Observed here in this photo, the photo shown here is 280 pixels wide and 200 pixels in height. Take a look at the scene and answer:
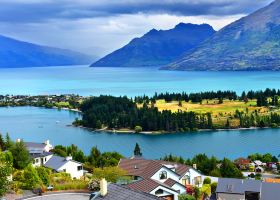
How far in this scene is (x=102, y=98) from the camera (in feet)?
398

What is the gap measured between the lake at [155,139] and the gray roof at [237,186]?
122 feet

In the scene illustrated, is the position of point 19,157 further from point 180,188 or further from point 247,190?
point 247,190

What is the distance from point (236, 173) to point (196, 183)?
35.7ft

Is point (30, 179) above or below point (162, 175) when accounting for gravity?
above

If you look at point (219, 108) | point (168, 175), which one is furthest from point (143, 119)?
point (168, 175)

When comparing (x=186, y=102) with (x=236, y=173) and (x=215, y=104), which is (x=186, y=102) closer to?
(x=215, y=104)

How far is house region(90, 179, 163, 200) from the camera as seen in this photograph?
11697 millimetres

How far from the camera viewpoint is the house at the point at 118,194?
11697 mm

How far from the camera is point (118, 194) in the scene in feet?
40.4

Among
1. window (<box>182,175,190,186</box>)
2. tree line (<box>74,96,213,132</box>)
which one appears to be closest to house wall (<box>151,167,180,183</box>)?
window (<box>182,175,190,186</box>)

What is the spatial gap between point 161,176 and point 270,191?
740 centimetres

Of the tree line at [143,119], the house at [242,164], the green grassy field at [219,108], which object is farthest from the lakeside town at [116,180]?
the green grassy field at [219,108]

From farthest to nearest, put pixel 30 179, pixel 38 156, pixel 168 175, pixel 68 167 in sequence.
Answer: pixel 38 156 → pixel 68 167 → pixel 168 175 → pixel 30 179

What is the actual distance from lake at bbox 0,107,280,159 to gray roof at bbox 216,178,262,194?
37191mm
